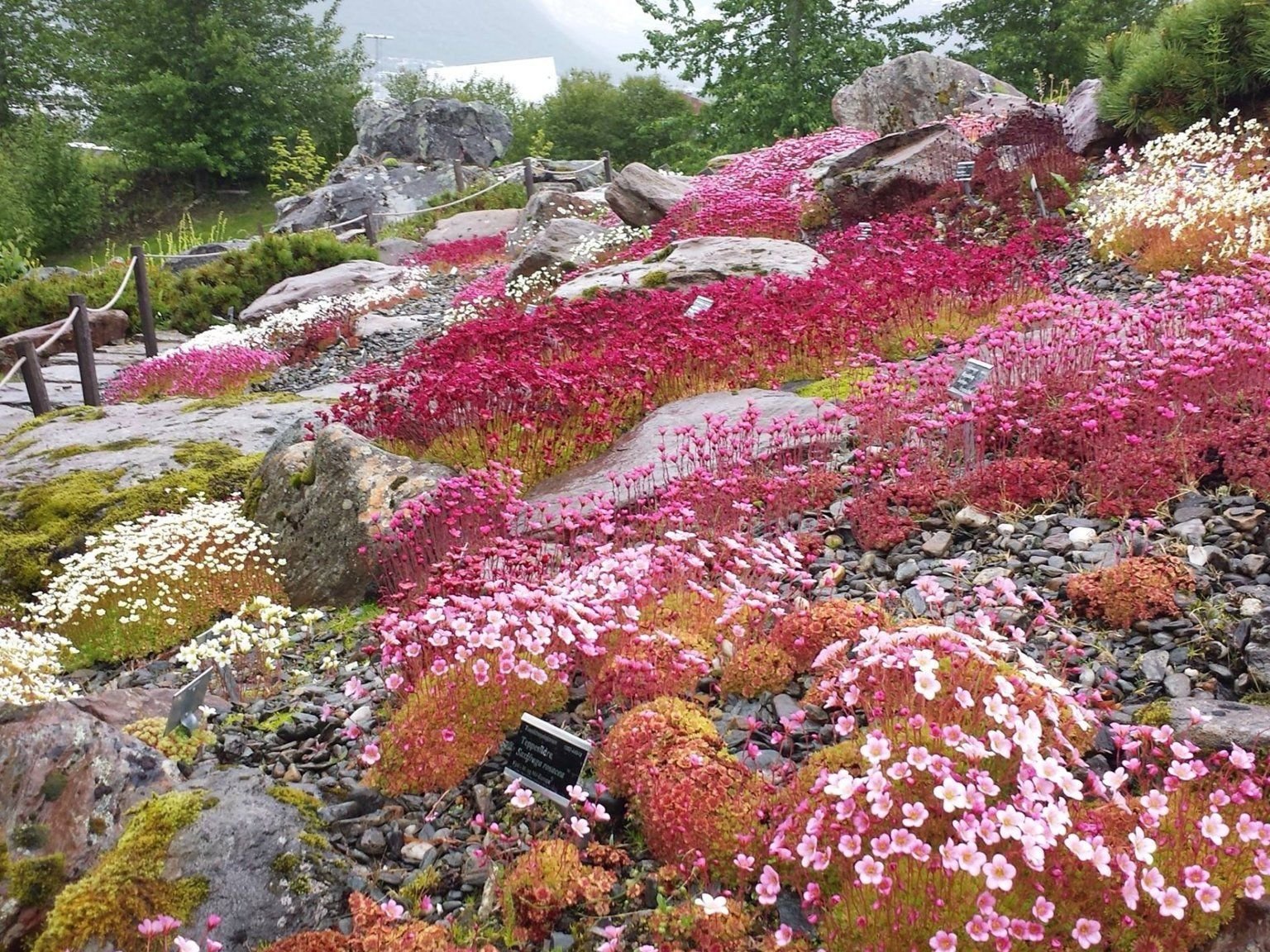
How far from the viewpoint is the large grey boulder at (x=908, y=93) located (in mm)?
19781

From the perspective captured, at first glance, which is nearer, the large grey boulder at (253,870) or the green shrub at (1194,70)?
the large grey boulder at (253,870)

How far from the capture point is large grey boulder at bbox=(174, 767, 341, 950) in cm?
262

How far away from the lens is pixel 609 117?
3912 cm

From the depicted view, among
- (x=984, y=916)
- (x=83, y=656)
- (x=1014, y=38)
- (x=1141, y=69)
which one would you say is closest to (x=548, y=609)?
(x=984, y=916)

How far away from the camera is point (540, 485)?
6.35m

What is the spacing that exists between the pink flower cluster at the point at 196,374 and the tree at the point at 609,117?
27.6 metres

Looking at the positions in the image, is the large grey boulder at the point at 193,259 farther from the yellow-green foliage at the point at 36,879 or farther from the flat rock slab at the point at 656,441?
the yellow-green foliage at the point at 36,879

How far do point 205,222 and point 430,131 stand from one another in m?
11.0

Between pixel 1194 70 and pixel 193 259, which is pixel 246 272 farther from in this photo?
pixel 1194 70

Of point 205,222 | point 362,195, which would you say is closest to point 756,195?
point 362,195

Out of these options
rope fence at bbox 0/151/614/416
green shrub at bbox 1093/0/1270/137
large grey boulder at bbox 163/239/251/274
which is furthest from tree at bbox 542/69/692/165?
green shrub at bbox 1093/0/1270/137

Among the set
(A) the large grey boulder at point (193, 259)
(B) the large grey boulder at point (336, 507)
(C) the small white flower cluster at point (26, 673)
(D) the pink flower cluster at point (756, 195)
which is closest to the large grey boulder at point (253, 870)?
(C) the small white flower cluster at point (26, 673)

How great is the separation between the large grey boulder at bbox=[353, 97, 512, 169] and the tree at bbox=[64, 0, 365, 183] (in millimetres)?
7028

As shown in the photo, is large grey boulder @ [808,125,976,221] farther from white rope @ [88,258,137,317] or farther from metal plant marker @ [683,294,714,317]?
white rope @ [88,258,137,317]
